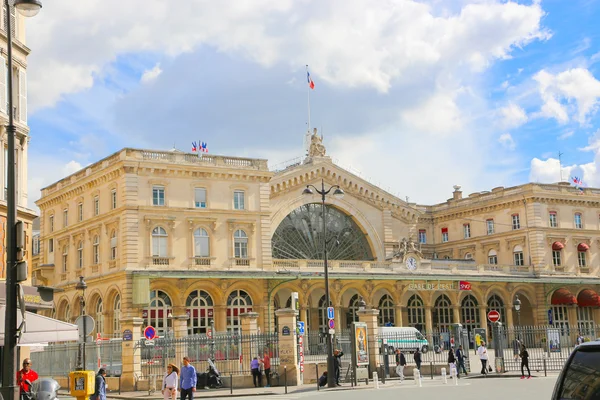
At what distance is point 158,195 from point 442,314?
84.2 ft

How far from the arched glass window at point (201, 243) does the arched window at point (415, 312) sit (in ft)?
59.3

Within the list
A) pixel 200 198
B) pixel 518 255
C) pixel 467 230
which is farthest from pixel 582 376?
pixel 467 230

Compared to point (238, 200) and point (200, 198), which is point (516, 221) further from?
point (200, 198)

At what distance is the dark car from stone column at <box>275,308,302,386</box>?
25.4 meters

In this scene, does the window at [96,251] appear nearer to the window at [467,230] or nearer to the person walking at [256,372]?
the person walking at [256,372]

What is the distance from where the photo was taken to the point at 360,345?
108 ft

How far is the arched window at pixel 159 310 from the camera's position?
5000 centimetres

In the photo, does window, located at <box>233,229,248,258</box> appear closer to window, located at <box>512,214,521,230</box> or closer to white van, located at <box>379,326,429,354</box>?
white van, located at <box>379,326,429,354</box>

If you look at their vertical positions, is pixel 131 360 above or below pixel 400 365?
above

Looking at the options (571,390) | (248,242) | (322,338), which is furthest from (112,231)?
(571,390)

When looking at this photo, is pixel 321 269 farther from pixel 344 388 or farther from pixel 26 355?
pixel 26 355

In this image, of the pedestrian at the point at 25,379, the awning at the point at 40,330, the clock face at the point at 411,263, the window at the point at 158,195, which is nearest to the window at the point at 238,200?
the window at the point at 158,195

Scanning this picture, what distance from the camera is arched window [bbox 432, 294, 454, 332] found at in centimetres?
6334

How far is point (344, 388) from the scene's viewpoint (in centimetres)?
3072
